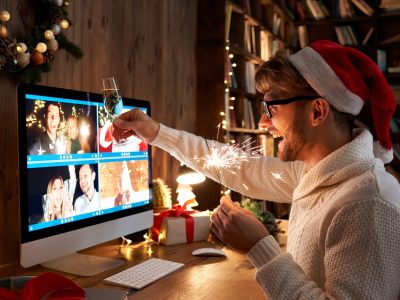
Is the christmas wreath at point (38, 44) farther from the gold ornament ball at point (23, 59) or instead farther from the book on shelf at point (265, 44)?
the book on shelf at point (265, 44)

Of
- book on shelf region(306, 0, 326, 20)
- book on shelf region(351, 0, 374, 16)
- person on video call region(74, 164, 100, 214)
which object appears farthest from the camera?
book on shelf region(306, 0, 326, 20)

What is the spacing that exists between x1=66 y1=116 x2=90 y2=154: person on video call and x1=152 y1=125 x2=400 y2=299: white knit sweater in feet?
2.23

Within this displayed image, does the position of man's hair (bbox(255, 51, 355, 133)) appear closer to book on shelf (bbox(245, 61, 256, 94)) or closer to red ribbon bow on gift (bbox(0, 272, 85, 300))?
red ribbon bow on gift (bbox(0, 272, 85, 300))

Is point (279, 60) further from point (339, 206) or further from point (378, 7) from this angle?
point (378, 7)

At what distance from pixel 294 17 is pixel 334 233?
4.25 metres

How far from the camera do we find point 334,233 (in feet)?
3.28

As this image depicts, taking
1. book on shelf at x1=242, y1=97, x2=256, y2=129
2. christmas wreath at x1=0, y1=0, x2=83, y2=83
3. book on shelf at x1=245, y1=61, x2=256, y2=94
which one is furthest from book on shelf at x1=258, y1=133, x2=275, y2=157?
christmas wreath at x1=0, y1=0, x2=83, y2=83

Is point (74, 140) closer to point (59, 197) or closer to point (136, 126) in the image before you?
point (59, 197)

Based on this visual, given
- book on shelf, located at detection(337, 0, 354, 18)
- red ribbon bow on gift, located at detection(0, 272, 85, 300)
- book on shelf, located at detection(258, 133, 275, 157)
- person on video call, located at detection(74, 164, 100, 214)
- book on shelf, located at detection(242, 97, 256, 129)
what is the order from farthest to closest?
1. book on shelf, located at detection(337, 0, 354, 18)
2. book on shelf, located at detection(258, 133, 275, 157)
3. book on shelf, located at detection(242, 97, 256, 129)
4. person on video call, located at detection(74, 164, 100, 214)
5. red ribbon bow on gift, located at detection(0, 272, 85, 300)

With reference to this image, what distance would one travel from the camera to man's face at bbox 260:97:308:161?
1.25 meters

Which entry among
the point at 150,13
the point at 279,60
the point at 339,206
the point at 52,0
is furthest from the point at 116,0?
the point at 339,206

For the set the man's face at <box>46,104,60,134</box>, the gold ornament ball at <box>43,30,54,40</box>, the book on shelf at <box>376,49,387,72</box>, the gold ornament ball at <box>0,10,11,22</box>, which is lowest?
the man's face at <box>46,104,60,134</box>

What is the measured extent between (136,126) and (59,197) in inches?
17.1

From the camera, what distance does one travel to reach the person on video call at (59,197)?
4.39ft
